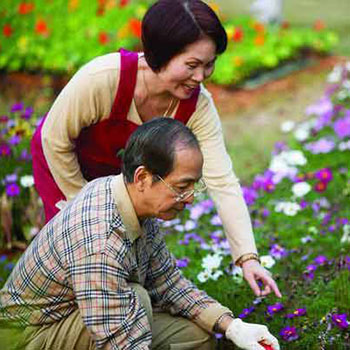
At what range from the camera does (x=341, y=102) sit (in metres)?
5.40

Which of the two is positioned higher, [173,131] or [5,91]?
[173,131]

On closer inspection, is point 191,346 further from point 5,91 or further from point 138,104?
point 5,91

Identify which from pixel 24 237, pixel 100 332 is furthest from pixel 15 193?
pixel 100 332

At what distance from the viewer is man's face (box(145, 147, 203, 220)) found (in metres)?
2.20

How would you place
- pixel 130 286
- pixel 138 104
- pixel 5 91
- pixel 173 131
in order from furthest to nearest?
1. pixel 5 91
2. pixel 138 104
3. pixel 130 286
4. pixel 173 131

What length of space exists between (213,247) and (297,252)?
0.38 m

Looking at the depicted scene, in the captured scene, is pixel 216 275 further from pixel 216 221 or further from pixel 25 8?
pixel 25 8

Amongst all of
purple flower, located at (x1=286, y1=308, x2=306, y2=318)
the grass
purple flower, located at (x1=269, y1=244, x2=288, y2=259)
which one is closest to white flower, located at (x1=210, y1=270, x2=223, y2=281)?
purple flower, located at (x1=269, y1=244, x2=288, y2=259)

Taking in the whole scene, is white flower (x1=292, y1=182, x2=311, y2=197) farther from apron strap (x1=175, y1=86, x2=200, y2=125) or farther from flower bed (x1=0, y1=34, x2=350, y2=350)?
apron strap (x1=175, y1=86, x2=200, y2=125)

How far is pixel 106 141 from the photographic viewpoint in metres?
2.93

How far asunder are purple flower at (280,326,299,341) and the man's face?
0.71 metres

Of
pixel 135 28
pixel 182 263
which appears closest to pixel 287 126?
pixel 135 28

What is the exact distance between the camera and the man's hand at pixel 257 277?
2.62 m

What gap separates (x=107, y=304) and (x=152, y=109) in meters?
0.90
